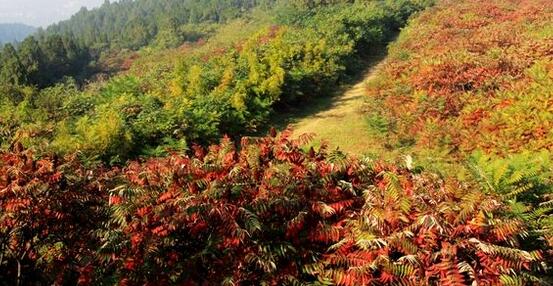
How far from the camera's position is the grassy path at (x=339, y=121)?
13.5m

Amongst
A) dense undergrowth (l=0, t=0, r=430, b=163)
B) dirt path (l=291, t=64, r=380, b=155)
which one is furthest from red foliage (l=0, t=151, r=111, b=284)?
dirt path (l=291, t=64, r=380, b=155)

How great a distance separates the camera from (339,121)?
51.9ft

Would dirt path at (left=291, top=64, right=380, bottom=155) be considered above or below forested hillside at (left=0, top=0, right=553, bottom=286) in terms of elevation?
below

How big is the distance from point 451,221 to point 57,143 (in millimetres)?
8179

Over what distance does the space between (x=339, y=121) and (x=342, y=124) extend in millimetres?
453

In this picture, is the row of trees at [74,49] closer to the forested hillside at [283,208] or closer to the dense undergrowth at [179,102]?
the dense undergrowth at [179,102]

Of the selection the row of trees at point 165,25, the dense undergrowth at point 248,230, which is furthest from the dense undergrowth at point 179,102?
the row of trees at point 165,25

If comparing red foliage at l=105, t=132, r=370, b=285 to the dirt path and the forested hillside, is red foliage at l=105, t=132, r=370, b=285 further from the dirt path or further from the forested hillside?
the dirt path

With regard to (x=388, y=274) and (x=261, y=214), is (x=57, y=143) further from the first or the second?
(x=388, y=274)

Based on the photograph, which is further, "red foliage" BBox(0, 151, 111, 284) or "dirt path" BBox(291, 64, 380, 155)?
"dirt path" BBox(291, 64, 380, 155)

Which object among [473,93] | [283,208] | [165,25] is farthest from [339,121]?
[165,25]

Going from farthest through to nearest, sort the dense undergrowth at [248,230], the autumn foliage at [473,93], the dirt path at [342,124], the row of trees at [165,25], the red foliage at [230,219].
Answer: the row of trees at [165,25]
the dirt path at [342,124]
the autumn foliage at [473,93]
the red foliage at [230,219]
the dense undergrowth at [248,230]

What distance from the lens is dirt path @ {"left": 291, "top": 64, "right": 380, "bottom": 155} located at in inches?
528

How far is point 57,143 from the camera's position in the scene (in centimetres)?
1030
